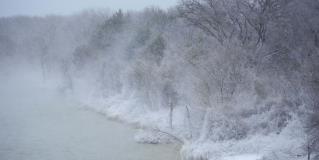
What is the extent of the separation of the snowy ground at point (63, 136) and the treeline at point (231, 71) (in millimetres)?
3179

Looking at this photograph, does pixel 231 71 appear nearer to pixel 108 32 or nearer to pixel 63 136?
pixel 63 136

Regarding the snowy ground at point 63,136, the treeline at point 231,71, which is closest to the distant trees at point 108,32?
the treeline at point 231,71

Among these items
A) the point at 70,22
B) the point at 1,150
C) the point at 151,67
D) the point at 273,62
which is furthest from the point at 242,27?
the point at 70,22

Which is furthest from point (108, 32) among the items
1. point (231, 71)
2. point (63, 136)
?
point (231, 71)

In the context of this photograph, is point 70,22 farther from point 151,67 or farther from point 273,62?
point 273,62

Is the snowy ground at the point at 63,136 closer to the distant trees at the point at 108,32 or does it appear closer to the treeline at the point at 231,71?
the treeline at the point at 231,71

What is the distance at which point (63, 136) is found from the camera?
2577cm

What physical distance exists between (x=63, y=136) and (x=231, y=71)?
42.3ft

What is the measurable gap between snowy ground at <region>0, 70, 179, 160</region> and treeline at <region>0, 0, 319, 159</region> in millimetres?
3179

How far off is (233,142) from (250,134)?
4.12ft

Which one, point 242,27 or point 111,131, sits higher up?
point 242,27


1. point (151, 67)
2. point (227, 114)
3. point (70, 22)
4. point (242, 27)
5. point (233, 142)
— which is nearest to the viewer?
point (233, 142)

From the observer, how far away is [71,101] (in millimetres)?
40719

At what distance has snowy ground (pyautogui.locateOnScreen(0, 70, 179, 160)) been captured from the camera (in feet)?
70.8
